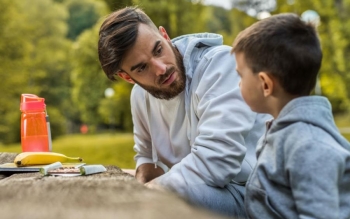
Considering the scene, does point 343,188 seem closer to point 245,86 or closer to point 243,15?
point 245,86

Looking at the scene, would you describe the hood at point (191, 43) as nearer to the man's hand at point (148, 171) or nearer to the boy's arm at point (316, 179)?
the man's hand at point (148, 171)

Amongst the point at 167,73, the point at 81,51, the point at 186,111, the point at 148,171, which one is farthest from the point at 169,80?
the point at 81,51

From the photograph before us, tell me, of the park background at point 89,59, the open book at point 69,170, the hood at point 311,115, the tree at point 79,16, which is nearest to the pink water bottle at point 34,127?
the open book at point 69,170

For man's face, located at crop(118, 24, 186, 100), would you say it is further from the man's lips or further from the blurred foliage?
the blurred foliage

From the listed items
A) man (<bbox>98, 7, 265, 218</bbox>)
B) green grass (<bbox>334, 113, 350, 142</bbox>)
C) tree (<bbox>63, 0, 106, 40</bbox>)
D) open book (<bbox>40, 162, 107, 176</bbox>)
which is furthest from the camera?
tree (<bbox>63, 0, 106, 40</bbox>)

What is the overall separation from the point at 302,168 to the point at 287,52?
0.30 m

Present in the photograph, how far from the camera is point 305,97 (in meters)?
1.38

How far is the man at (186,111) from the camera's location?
1.74 m

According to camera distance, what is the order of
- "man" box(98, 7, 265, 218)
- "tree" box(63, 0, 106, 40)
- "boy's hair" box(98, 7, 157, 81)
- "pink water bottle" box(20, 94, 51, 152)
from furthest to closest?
1. "tree" box(63, 0, 106, 40)
2. "pink water bottle" box(20, 94, 51, 152)
3. "boy's hair" box(98, 7, 157, 81)
4. "man" box(98, 7, 265, 218)

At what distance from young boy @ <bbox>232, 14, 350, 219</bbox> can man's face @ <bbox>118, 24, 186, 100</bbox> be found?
604 millimetres

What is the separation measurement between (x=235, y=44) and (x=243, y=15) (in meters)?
20.4

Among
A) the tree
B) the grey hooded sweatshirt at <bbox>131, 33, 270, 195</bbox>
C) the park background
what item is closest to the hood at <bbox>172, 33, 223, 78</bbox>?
the grey hooded sweatshirt at <bbox>131, 33, 270, 195</bbox>

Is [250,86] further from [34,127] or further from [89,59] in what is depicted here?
[89,59]

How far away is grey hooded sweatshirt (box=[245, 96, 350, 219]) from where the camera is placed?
1.24m
